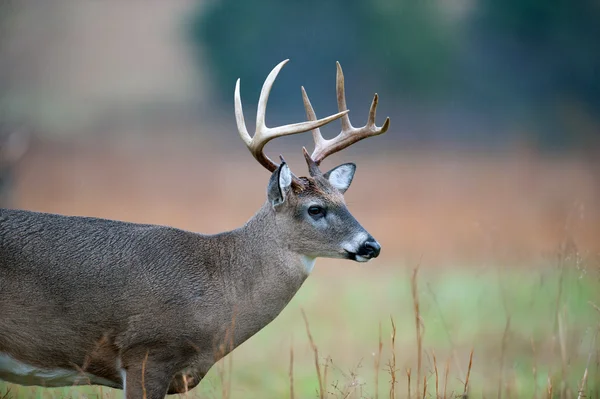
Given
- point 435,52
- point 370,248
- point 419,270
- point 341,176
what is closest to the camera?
point 370,248

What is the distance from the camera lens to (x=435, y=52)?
3438 centimetres

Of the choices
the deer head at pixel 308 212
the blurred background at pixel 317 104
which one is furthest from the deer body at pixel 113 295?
the blurred background at pixel 317 104

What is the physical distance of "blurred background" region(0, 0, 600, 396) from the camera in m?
21.5

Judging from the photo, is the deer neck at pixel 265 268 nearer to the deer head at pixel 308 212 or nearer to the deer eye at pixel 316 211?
the deer head at pixel 308 212

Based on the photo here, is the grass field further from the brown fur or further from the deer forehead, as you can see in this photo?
the deer forehead

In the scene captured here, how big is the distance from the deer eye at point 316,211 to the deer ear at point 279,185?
189 millimetres

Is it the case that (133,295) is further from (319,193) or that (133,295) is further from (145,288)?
(319,193)

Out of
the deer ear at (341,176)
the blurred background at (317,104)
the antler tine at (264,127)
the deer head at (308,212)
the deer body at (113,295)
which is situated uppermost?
the blurred background at (317,104)

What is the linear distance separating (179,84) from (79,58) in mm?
4434

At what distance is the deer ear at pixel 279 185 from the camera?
703cm

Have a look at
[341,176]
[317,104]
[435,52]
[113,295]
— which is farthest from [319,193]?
[435,52]

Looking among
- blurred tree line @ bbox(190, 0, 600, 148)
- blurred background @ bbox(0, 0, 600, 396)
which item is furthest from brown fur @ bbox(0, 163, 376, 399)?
blurred tree line @ bbox(190, 0, 600, 148)

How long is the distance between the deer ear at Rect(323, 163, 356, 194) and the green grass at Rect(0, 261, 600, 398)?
1481 mm

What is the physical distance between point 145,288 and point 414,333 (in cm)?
640
